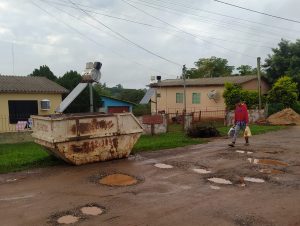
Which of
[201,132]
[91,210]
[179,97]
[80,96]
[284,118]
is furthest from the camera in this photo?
[179,97]

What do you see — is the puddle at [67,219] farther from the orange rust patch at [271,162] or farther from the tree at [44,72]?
the tree at [44,72]

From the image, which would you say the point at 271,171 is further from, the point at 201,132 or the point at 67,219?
the point at 201,132

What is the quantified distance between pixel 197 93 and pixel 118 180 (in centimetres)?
2528

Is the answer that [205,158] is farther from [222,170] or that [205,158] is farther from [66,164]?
[66,164]

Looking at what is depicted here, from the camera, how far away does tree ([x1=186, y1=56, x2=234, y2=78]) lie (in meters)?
52.8

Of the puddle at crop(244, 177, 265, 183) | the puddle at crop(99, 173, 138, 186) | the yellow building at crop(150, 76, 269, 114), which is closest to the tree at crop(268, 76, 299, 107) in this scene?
the yellow building at crop(150, 76, 269, 114)

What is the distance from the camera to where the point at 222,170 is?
8.68 m

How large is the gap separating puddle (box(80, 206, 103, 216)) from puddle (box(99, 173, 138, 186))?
1.55 meters

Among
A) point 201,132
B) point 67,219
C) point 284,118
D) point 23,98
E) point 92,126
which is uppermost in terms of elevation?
point 23,98

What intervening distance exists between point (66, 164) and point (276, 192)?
5200mm

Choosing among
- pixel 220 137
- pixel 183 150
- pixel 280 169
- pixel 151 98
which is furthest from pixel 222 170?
pixel 151 98

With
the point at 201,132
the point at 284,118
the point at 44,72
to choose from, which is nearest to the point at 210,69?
the point at 44,72

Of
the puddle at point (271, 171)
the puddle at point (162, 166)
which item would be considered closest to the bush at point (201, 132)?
the puddle at point (162, 166)

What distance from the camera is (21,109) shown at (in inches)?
949
